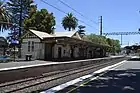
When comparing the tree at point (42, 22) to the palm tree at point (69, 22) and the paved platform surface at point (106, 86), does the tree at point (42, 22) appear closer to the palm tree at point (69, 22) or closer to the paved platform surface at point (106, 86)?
the palm tree at point (69, 22)

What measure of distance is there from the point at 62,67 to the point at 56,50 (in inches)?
1073

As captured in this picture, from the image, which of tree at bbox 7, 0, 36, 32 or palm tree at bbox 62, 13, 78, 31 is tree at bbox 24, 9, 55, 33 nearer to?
tree at bbox 7, 0, 36, 32

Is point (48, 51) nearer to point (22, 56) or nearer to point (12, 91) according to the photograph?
point (22, 56)

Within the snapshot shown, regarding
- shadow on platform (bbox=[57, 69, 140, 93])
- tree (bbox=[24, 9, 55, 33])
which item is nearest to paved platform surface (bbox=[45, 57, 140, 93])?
shadow on platform (bbox=[57, 69, 140, 93])

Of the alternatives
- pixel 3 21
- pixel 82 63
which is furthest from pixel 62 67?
pixel 3 21

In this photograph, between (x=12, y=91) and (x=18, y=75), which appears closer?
(x=12, y=91)

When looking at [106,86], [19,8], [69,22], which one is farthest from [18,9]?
[106,86]

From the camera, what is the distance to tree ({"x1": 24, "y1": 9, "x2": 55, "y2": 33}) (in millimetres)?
78250

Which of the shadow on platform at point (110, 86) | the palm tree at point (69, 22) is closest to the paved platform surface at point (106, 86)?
the shadow on platform at point (110, 86)

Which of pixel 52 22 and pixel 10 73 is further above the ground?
pixel 52 22

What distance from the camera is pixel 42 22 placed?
78.9m

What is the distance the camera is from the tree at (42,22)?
7825 cm

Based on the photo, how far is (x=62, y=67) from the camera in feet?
94.5

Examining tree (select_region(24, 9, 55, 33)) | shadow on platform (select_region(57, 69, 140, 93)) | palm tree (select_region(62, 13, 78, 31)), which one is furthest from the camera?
palm tree (select_region(62, 13, 78, 31))
